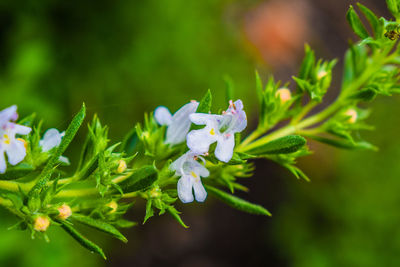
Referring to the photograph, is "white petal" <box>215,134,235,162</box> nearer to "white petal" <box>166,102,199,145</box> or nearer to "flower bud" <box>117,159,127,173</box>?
"white petal" <box>166,102,199,145</box>

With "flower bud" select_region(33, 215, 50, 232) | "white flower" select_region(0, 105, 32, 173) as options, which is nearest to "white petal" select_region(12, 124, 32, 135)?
"white flower" select_region(0, 105, 32, 173)

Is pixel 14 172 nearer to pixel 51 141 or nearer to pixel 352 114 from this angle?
pixel 51 141

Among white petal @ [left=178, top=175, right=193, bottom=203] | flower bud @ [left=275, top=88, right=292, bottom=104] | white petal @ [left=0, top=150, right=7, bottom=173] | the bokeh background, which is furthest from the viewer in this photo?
the bokeh background

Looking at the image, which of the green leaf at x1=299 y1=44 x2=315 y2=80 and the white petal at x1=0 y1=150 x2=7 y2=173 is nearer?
the white petal at x1=0 y1=150 x2=7 y2=173

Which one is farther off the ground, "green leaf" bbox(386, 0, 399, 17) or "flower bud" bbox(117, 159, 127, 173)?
"green leaf" bbox(386, 0, 399, 17)

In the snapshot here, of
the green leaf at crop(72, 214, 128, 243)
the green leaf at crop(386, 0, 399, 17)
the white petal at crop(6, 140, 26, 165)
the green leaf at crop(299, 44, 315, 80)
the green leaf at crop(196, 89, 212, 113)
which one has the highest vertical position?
the green leaf at crop(386, 0, 399, 17)

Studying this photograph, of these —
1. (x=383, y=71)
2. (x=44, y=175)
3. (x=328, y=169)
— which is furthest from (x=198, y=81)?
(x=44, y=175)

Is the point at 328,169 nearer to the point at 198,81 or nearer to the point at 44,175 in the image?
the point at 198,81

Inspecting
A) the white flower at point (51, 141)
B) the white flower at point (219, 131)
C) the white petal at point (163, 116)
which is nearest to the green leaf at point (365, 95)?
the white flower at point (219, 131)

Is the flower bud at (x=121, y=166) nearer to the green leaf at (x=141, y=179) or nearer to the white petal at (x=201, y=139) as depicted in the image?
the green leaf at (x=141, y=179)
